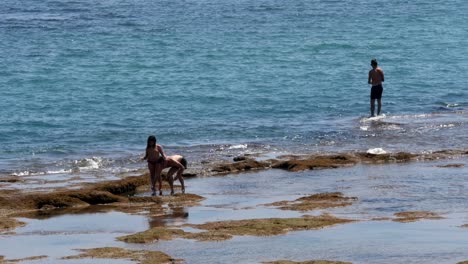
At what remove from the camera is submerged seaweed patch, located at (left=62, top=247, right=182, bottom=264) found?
14797 millimetres

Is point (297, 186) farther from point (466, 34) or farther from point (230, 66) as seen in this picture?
point (466, 34)

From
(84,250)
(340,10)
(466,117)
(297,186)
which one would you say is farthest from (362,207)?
(340,10)

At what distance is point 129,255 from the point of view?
15188mm

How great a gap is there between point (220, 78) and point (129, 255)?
26.1 m

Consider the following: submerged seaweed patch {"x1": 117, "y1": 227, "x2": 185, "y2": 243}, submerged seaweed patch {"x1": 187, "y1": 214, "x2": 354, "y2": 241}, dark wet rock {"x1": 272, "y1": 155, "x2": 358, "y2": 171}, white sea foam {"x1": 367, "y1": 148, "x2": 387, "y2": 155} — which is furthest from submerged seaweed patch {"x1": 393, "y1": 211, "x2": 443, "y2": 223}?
white sea foam {"x1": 367, "y1": 148, "x2": 387, "y2": 155}

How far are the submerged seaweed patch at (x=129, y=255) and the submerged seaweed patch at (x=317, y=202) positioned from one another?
155 inches

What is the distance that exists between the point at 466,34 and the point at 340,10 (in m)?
7.69

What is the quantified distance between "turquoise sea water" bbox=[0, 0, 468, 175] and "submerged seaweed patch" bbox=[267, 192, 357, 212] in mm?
6858

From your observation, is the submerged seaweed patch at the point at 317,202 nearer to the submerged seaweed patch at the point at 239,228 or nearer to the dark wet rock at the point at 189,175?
the submerged seaweed patch at the point at 239,228

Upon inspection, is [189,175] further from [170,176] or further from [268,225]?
[268,225]

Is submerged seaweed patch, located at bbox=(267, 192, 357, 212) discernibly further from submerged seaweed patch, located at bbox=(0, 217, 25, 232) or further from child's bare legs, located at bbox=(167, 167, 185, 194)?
submerged seaweed patch, located at bbox=(0, 217, 25, 232)

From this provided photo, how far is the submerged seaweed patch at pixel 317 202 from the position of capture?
18.7 m

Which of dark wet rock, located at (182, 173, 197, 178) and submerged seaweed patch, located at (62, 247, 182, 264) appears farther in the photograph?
dark wet rock, located at (182, 173, 197, 178)

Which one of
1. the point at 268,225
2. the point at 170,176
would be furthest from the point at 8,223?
the point at 268,225
